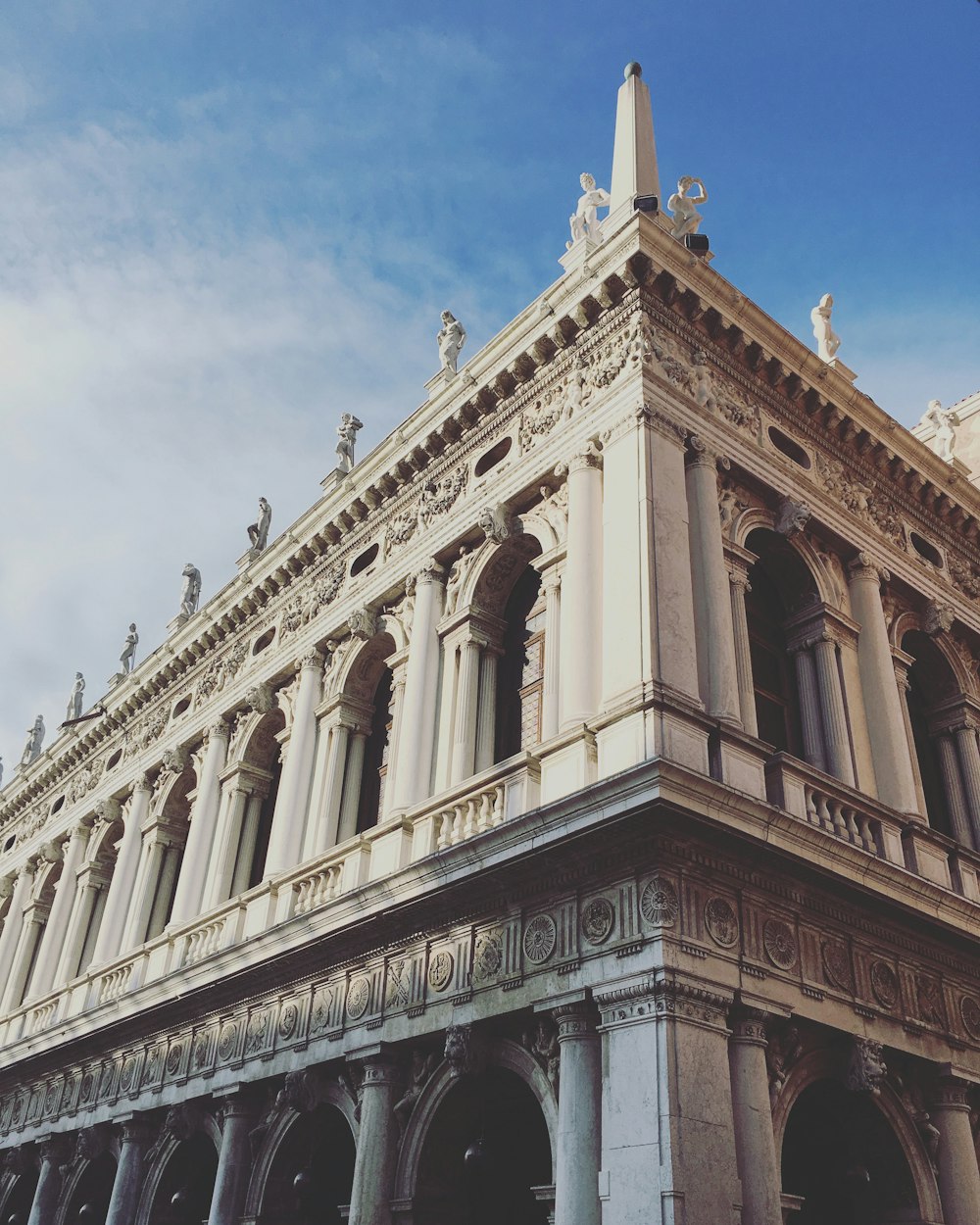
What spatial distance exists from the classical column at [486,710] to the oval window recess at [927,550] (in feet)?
22.5

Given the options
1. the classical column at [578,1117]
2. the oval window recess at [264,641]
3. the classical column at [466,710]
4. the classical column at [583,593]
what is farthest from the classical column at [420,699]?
the oval window recess at [264,641]

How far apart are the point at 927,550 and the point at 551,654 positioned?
7271 mm

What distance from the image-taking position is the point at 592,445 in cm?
1397

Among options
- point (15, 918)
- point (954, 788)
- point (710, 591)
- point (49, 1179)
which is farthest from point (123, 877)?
point (954, 788)

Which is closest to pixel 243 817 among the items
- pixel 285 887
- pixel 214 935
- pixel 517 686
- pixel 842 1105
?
pixel 214 935

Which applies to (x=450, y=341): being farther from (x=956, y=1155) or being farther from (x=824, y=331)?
(x=956, y=1155)

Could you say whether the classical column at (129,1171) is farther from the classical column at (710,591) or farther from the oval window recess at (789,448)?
the oval window recess at (789,448)

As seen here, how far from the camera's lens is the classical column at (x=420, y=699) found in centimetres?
1419

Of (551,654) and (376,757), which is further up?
(376,757)

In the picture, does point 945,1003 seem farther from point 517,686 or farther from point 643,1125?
point 517,686

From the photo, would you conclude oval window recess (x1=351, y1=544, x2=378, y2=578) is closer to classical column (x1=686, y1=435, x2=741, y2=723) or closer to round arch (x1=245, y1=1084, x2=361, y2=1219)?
classical column (x1=686, y1=435, x2=741, y2=723)

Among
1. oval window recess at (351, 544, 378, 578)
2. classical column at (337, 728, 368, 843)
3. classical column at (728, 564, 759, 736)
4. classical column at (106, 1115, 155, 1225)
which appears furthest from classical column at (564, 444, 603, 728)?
classical column at (106, 1115, 155, 1225)

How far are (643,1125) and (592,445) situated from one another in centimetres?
767

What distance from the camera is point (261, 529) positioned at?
2425 centimetres
